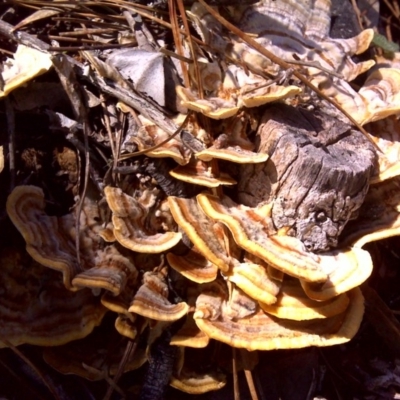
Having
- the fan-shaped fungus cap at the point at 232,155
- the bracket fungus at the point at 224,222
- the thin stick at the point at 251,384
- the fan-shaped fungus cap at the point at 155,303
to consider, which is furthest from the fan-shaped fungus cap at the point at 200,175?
the thin stick at the point at 251,384

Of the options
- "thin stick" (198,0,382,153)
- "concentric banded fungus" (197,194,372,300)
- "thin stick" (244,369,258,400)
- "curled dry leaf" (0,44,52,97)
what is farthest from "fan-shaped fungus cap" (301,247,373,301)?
"curled dry leaf" (0,44,52,97)

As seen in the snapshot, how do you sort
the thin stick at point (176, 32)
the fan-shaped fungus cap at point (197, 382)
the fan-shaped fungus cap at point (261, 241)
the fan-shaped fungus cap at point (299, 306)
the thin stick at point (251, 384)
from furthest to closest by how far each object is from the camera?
the fan-shaped fungus cap at point (197, 382) < the thin stick at point (251, 384) < the thin stick at point (176, 32) < the fan-shaped fungus cap at point (299, 306) < the fan-shaped fungus cap at point (261, 241)

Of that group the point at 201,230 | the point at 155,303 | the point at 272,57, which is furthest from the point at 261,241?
the point at 272,57

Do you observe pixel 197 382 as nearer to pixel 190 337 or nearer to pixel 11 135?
pixel 190 337

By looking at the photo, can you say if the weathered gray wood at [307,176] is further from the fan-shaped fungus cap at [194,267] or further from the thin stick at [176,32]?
the thin stick at [176,32]

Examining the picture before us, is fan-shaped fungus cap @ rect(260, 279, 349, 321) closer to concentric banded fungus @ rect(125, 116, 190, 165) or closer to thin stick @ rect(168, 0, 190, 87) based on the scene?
concentric banded fungus @ rect(125, 116, 190, 165)

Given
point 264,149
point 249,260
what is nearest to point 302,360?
point 249,260
